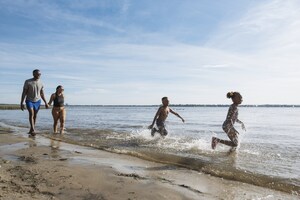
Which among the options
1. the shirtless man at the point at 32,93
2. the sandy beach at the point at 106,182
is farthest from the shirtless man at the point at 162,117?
the sandy beach at the point at 106,182

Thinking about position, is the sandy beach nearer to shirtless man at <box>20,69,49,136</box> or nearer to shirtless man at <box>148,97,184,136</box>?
shirtless man at <box>20,69,49,136</box>

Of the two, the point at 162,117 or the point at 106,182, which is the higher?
the point at 162,117

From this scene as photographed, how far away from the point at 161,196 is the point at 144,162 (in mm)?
2734

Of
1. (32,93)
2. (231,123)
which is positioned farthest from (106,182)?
(32,93)

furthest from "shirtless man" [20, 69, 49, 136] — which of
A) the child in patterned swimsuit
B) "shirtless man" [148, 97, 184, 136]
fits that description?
the child in patterned swimsuit

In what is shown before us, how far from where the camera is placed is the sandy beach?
4.07 m

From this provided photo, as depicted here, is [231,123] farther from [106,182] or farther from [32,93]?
[32,93]

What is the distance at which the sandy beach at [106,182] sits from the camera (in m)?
4.07

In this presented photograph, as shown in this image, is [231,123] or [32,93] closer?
[231,123]

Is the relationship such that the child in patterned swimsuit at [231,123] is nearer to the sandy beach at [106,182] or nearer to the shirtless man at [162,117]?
the shirtless man at [162,117]

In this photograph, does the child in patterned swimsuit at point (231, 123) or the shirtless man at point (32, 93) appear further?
the shirtless man at point (32, 93)

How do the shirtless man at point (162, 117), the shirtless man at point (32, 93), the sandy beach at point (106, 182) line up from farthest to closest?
1. the shirtless man at point (162, 117)
2. the shirtless man at point (32, 93)
3. the sandy beach at point (106, 182)

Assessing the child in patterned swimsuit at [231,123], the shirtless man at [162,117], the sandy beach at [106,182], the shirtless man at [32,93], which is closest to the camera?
the sandy beach at [106,182]

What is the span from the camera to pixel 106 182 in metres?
4.66
